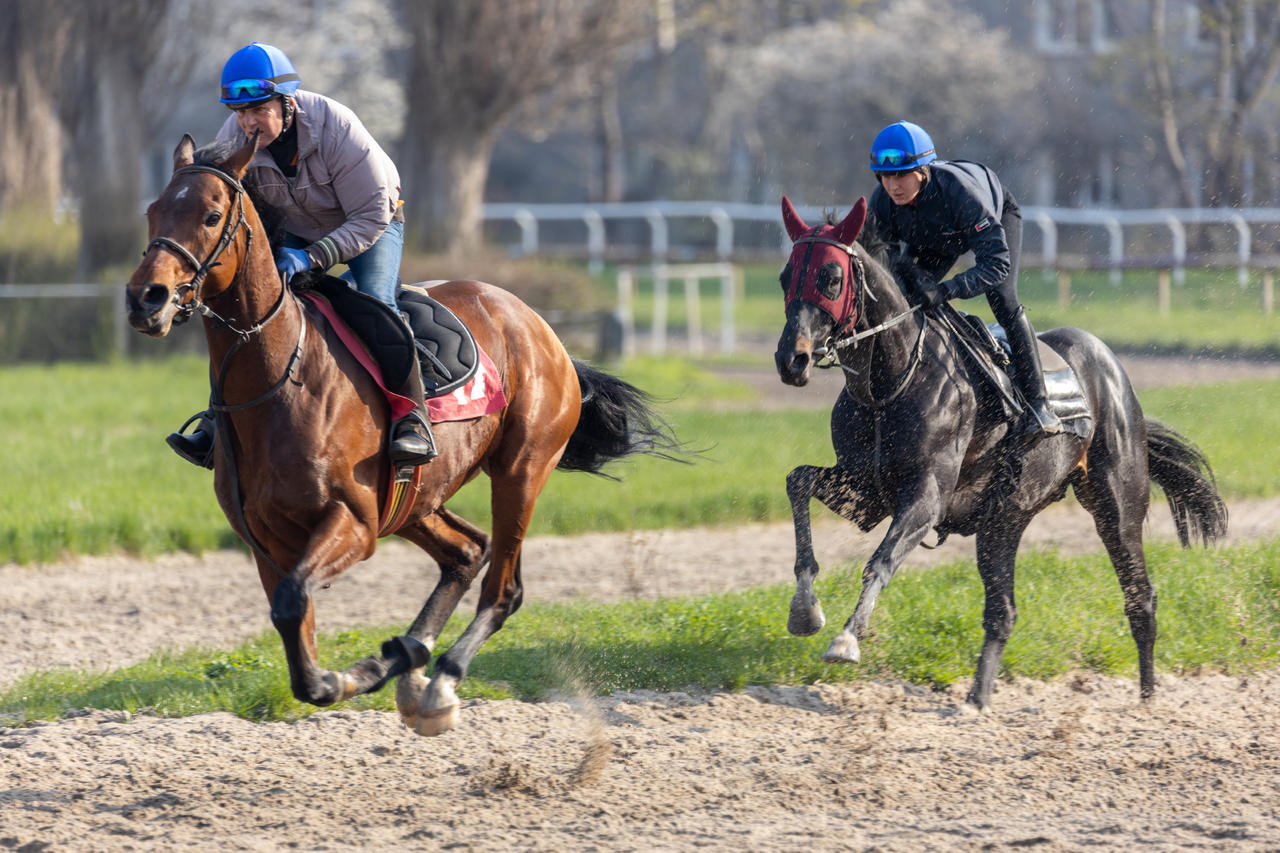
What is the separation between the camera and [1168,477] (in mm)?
7031

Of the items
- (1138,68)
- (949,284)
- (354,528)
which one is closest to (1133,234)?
(1138,68)

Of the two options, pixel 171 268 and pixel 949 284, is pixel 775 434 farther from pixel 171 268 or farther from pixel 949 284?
pixel 171 268

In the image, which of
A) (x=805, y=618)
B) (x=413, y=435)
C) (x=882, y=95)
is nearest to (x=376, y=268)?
(x=413, y=435)

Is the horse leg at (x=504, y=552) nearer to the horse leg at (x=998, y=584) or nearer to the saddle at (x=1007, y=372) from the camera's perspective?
the saddle at (x=1007, y=372)

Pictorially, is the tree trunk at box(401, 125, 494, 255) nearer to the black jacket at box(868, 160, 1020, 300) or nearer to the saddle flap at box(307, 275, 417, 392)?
the black jacket at box(868, 160, 1020, 300)

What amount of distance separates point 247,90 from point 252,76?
47 mm

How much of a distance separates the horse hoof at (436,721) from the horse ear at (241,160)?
1858 millimetres

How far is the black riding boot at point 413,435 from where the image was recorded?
15.9ft

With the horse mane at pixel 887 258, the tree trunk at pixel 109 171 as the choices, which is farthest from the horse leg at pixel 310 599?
the tree trunk at pixel 109 171

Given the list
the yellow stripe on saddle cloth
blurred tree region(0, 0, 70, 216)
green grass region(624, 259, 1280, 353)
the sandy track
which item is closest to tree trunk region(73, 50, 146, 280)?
blurred tree region(0, 0, 70, 216)

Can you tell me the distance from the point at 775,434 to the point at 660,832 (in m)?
7.81

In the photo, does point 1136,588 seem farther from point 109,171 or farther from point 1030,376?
point 109,171

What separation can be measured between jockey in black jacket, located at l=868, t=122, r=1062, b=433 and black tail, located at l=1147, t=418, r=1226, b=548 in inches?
49.4

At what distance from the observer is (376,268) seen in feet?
16.9
